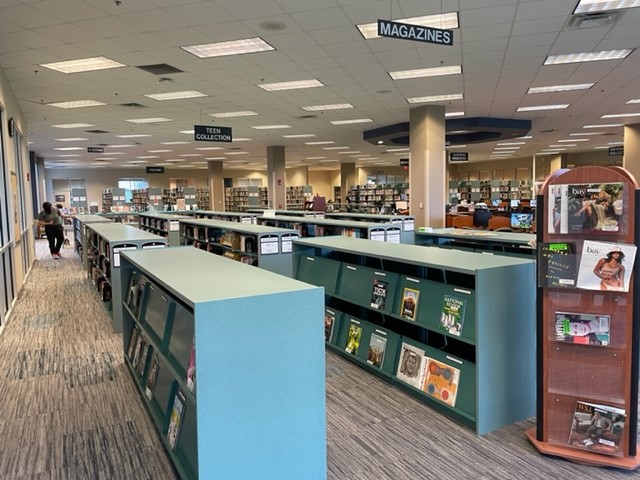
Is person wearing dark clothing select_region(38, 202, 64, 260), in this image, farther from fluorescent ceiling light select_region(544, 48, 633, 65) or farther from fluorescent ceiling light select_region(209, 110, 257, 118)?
fluorescent ceiling light select_region(544, 48, 633, 65)

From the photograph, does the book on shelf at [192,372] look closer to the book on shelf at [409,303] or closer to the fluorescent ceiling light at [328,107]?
the book on shelf at [409,303]

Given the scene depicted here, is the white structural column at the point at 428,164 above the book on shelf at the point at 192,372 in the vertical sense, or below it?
above

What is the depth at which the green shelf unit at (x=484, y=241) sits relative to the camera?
19.1 ft

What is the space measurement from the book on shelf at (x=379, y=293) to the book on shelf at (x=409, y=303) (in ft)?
0.71

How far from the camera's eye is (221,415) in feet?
6.98

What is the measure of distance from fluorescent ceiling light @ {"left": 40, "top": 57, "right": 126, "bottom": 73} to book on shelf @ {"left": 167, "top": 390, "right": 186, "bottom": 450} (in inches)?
229

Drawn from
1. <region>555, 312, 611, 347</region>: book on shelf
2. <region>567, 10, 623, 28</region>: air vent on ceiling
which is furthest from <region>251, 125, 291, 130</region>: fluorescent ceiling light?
<region>555, 312, 611, 347</region>: book on shelf

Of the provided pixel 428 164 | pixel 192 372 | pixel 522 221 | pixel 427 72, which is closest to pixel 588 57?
pixel 427 72

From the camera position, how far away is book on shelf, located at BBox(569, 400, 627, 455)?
268cm

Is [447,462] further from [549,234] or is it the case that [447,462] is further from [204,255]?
[204,255]

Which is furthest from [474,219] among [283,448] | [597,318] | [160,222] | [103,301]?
[283,448]

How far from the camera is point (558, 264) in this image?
9.00ft

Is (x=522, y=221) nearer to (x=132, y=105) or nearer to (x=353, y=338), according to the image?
(x=353, y=338)

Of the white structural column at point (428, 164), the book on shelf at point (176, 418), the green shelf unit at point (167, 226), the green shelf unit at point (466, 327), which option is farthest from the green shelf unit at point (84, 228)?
the book on shelf at point (176, 418)
